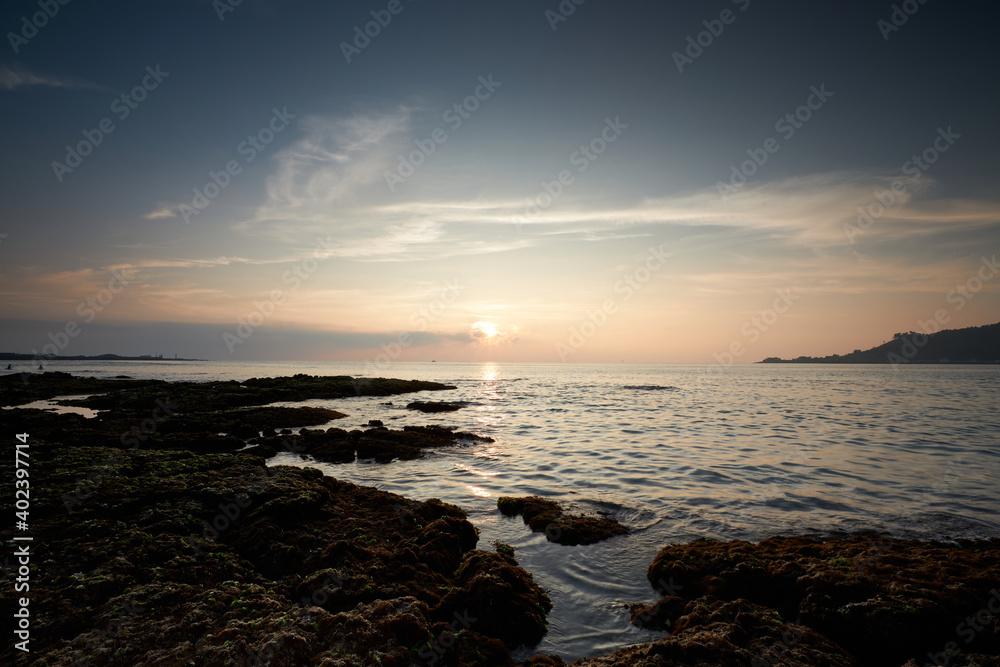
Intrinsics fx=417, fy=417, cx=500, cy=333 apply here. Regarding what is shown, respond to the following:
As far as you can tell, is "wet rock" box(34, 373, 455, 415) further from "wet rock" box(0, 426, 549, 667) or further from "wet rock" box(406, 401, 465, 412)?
"wet rock" box(0, 426, 549, 667)

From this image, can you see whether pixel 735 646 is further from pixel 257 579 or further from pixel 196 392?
pixel 196 392

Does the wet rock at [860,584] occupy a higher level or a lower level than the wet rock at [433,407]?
higher

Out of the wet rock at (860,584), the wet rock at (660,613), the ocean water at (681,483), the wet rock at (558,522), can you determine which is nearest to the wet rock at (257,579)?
the ocean water at (681,483)

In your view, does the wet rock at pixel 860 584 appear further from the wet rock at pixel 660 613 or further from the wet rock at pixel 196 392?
the wet rock at pixel 196 392

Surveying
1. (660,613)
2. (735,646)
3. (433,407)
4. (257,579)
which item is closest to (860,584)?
(735,646)

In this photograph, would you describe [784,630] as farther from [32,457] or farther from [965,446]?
[965,446]

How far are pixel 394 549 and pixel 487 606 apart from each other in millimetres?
3277

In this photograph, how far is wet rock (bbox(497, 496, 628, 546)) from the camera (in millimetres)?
11250

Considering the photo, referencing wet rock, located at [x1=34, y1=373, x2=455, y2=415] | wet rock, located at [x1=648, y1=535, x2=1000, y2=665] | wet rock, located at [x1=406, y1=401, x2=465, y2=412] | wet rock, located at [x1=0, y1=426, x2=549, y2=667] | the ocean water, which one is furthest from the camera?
wet rock, located at [x1=406, y1=401, x2=465, y2=412]

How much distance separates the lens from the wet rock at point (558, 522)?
11.2m

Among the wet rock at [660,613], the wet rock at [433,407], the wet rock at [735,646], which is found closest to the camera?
the wet rock at [735,646]

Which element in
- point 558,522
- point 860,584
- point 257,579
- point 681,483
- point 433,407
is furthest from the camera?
point 433,407

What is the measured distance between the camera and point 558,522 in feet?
38.9

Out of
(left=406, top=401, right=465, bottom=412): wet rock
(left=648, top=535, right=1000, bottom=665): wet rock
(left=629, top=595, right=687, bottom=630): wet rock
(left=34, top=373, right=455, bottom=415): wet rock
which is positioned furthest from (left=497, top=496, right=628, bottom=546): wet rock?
(left=34, top=373, right=455, bottom=415): wet rock
